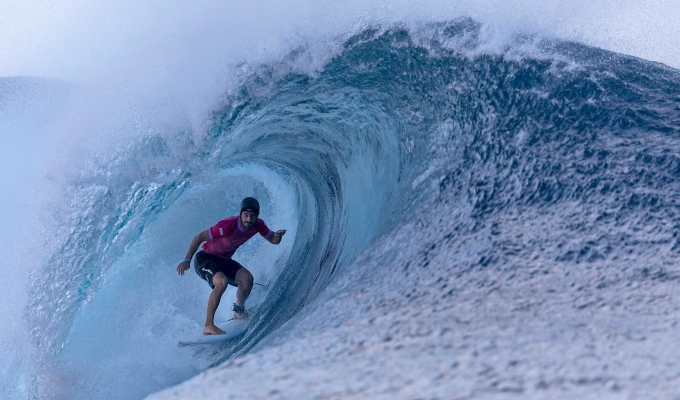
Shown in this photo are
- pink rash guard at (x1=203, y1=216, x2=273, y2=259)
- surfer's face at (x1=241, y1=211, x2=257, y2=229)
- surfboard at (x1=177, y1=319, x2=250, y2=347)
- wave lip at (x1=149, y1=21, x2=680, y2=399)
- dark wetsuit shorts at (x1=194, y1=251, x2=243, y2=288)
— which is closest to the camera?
wave lip at (x1=149, y1=21, x2=680, y2=399)

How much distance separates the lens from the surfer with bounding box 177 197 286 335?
491 centimetres

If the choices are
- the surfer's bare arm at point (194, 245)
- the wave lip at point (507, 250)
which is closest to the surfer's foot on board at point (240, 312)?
the surfer's bare arm at point (194, 245)

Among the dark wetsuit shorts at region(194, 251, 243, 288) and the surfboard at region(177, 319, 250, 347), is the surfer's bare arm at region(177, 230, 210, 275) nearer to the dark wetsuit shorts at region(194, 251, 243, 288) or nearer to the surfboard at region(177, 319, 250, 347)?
the dark wetsuit shorts at region(194, 251, 243, 288)

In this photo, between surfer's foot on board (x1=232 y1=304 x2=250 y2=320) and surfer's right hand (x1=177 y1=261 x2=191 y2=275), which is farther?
surfer's foot on board (x1=232 y1=304 x2=250 y2=320)

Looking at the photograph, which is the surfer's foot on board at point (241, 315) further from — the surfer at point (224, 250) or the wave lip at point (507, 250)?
the wave lip at point (507, 250)

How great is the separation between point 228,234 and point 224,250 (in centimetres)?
19

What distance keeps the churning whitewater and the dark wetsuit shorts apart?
617 millimetres

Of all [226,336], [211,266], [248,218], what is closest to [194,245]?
[211,266]

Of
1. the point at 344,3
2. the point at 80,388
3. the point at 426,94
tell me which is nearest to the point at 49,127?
the point at 80,388

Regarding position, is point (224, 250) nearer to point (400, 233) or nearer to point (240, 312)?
point (240, 312)

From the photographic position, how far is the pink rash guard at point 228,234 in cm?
511

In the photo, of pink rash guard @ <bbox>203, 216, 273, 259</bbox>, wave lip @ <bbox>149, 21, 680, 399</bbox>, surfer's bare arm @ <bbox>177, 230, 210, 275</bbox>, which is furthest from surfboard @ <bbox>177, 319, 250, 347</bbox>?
wave lip @ <bbox>149, 21, 680, 399</bbox>

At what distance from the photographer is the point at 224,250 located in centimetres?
526

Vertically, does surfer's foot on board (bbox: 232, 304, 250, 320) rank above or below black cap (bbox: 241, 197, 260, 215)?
below
